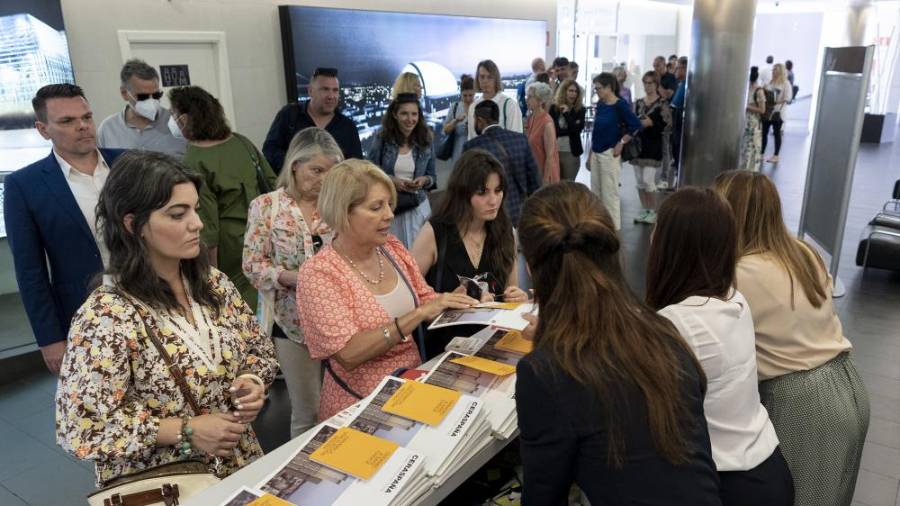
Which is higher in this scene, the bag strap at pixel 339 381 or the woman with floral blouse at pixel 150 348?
the woman with floral blouse at pixel 150 348

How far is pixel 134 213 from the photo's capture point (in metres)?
1.65

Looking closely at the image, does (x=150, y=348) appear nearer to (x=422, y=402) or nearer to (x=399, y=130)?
(x=422, y=402)

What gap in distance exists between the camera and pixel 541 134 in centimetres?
606

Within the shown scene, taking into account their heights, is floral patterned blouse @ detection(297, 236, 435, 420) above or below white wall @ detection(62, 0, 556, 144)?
below

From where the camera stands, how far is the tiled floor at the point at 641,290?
119 inches

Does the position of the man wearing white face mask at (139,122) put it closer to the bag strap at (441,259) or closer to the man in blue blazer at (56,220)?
the man in blue blazer at (56,220)

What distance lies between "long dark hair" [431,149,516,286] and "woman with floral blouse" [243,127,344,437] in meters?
0.53

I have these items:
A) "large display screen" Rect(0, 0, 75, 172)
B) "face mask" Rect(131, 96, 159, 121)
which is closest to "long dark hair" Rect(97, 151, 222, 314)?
"face mask" Rect(131, 96, 159, 121)

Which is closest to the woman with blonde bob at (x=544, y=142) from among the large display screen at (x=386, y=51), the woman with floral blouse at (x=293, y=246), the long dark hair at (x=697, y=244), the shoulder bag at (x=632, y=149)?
the shoulder bag at (x=632, y=149)

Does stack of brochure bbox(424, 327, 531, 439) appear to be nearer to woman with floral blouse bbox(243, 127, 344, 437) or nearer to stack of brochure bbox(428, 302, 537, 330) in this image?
stack of brochure bbox(428, 302, 537, 330)

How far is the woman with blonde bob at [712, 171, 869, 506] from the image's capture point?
209cm

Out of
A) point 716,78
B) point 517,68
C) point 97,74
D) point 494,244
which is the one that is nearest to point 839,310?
point 716,78

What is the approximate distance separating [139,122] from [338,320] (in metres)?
2.88

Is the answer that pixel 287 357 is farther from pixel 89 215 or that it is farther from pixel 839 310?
pixel 839 310
